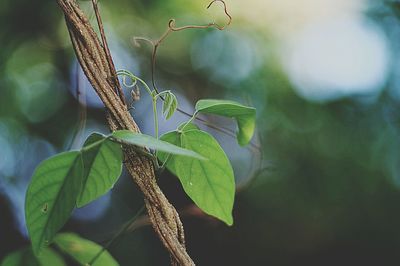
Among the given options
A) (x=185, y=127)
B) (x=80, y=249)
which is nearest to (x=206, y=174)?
(x=185, y=127)

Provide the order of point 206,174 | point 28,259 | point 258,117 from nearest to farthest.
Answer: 1. point 206,174
2. point 28,259
3. point 258,117

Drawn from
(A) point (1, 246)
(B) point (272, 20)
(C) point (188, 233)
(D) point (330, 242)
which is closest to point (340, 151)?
(D) point (330, 242)

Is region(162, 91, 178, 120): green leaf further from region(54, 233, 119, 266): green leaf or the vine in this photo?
region(54, 233, 119, 266): green leaf

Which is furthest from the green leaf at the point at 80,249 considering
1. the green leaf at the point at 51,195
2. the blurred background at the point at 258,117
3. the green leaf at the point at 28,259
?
the blurred background at the point at 258,117

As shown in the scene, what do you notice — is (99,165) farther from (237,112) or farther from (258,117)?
(258,117)

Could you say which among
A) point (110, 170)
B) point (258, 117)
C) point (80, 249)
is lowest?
point (258, 117)

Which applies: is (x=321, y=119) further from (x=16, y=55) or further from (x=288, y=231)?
(x=16, y=55)
